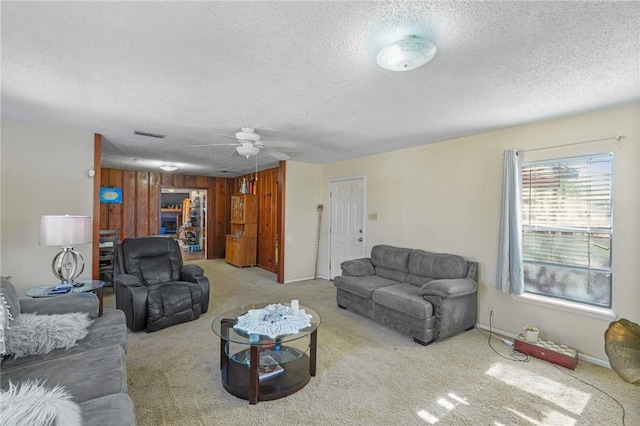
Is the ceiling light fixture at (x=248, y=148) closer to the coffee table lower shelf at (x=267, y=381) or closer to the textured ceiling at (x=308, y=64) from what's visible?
the textured ceiling at (x=308, y=64)

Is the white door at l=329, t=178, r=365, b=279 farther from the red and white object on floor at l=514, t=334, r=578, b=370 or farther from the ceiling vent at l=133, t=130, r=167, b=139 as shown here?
the ceiling vent at l=133, t=130, r=167, b=139

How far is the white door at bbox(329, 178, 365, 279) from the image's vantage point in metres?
5.34

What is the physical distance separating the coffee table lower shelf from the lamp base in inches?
81.1

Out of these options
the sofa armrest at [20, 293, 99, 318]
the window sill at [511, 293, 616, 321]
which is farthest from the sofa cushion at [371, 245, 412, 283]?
the sofa armrest at [20, 293, 99, 318]

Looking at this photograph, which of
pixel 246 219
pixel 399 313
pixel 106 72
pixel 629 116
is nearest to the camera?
pixel 106 72

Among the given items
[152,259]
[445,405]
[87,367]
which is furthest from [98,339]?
[445,405]

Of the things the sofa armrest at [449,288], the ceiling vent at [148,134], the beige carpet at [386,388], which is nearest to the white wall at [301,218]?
the ceiling vent at [148,134]

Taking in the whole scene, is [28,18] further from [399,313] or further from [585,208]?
[585,208]

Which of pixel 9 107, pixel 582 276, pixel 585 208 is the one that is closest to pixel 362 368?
pixel 582 276

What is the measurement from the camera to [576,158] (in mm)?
2889

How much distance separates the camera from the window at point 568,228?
276 cm

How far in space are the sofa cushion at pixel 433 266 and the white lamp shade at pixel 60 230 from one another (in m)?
3.84

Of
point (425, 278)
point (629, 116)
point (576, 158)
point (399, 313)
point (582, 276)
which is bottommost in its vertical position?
point (399, 313)

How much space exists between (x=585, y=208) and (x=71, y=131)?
584 centimetres
